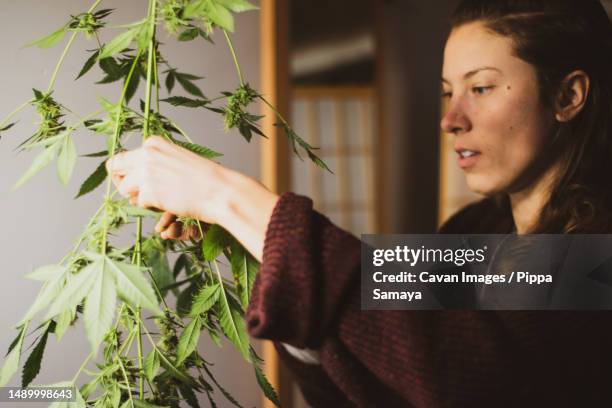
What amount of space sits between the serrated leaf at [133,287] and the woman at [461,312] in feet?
0.21

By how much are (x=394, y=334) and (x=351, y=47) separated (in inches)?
106

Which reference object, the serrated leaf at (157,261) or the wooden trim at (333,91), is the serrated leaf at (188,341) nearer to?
the serrated leaf at (157,261)

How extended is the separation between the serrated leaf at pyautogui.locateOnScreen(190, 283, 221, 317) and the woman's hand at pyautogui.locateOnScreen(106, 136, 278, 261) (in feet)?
0.38

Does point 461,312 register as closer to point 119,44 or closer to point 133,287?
point 133,287

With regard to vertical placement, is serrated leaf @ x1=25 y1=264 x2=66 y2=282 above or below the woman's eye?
below

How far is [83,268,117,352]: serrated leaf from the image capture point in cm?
48

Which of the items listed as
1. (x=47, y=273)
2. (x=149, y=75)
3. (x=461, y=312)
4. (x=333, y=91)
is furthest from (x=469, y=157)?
(x=333, y=91)

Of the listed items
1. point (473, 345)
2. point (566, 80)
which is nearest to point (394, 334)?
point (473, 345)

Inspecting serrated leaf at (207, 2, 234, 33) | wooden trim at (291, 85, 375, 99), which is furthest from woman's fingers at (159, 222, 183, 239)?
wooden trim at (291, 85, 375, 99)

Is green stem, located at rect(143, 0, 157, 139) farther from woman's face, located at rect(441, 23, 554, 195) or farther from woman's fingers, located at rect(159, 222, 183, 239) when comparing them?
woman's face, located at rect(441, 23, 554, 195)

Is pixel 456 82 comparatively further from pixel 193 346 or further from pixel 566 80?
pixel 193 346

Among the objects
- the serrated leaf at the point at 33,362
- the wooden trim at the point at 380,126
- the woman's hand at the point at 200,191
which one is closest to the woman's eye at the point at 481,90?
the woman's hand at the point at 200,191

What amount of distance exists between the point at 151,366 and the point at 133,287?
0.47 ft

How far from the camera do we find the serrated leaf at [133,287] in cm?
48
